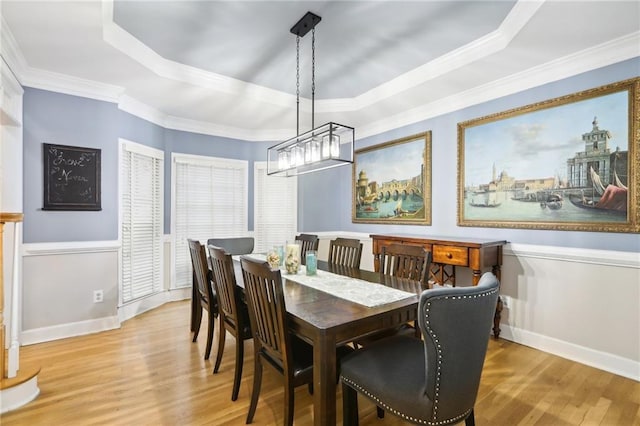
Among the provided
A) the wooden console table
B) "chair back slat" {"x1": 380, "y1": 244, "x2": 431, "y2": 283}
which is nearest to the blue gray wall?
the wooden console table

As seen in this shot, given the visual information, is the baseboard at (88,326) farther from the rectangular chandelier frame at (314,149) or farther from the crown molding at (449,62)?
the crown molding at (449,62)

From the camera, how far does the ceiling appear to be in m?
2.34

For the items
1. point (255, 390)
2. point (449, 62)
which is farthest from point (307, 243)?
point (449, 62)

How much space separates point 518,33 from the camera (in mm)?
2484

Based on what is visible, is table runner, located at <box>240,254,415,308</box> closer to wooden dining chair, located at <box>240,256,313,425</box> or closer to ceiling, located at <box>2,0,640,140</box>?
wooden dining chair, located at <box>240,256,313,425</box>

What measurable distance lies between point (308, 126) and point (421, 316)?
164 inches

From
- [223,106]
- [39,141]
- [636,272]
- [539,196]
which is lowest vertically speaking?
[636,272]

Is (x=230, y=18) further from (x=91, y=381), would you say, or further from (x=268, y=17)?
(x=91, y=381)

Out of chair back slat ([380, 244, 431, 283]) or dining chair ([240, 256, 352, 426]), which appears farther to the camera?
chair back slat ([380, 244, 431, 283])

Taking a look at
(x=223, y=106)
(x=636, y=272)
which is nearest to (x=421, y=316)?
(x=636, y=272)

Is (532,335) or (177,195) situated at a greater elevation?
(177,195)

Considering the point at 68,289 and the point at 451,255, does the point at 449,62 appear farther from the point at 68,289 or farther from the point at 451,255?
the point at 68,289

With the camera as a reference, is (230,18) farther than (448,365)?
Yes

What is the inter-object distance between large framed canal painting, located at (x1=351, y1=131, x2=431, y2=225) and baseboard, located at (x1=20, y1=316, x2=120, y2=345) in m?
3.48
